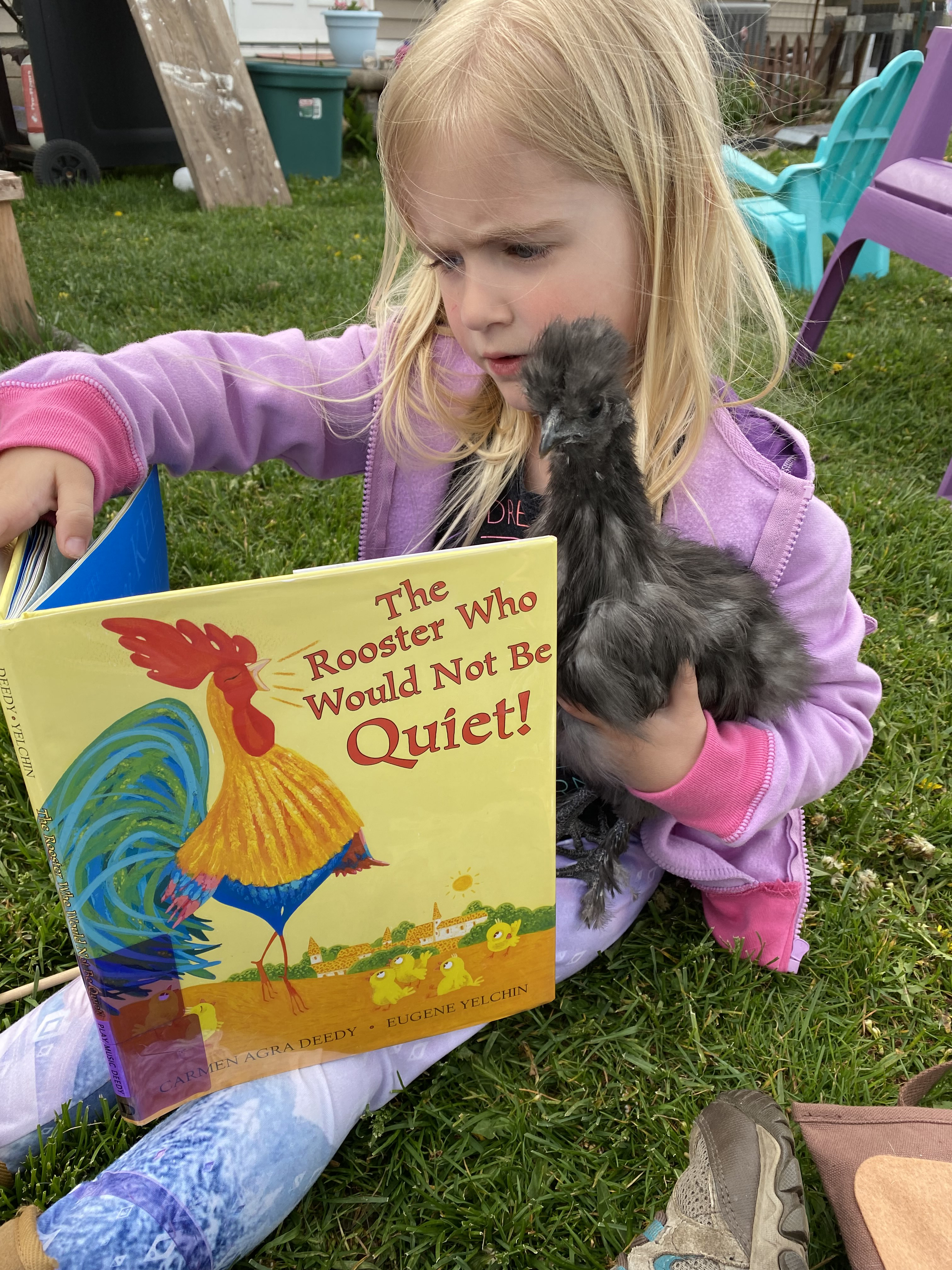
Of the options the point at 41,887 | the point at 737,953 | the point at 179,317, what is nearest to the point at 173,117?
the point at 179,317

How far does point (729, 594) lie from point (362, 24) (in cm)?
1102

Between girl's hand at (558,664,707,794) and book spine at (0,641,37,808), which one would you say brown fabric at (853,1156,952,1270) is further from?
book spine at (0,641,37,808)

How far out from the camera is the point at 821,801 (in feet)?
7.82

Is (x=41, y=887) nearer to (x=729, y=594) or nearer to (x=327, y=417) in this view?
(x=327, y=417)

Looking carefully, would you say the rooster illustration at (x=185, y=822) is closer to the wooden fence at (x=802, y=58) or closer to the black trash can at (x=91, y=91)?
the black trash can at (x=91, y=91)

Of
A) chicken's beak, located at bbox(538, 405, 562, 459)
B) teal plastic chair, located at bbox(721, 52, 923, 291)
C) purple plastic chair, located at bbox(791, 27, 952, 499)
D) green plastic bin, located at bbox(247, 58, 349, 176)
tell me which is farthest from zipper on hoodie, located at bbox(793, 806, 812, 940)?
green plastic bin, located at bbox(247, 58, 349, 176)

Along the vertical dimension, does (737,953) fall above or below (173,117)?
below

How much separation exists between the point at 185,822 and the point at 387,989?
457 millimetres

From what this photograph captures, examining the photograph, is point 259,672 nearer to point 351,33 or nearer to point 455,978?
point 455,978

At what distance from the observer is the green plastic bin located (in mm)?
8305

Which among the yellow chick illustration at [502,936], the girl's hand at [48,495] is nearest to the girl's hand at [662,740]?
the yellow chick illustration at [502,936]

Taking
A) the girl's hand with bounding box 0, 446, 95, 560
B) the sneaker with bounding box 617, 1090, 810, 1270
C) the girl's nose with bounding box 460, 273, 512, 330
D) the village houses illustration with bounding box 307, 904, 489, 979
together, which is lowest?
the sneaker with bounding box 617, 1090, 810, 1270

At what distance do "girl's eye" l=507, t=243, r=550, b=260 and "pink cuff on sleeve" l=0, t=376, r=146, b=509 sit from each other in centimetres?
75

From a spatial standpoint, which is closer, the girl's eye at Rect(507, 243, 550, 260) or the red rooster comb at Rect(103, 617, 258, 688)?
the red rooster comb at Rect(103, 617, 258, 688)
